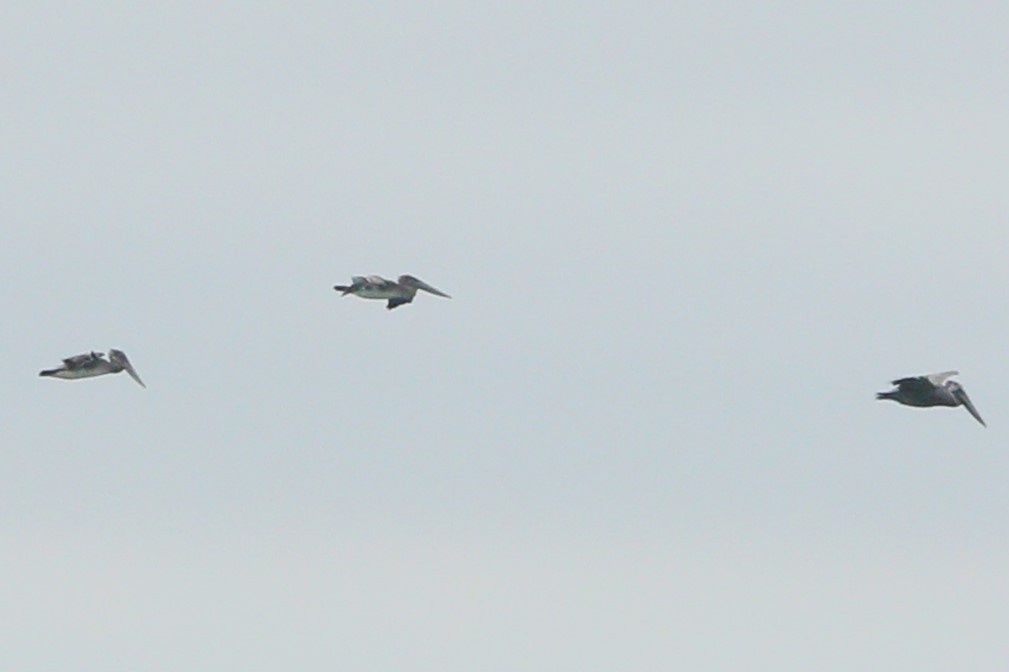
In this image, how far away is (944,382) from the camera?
106m

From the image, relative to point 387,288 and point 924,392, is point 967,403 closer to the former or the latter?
point 924,392

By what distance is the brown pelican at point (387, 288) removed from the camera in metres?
108

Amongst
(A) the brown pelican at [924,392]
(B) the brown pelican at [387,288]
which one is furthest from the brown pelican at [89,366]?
(A) the brown pelican at [924,392]

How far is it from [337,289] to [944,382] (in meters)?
15.7

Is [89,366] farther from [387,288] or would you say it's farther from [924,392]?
[924,392]

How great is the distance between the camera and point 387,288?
110 m

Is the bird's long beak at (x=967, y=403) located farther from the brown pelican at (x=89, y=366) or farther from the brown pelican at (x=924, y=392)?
the brown pelican at (x=89, y=366)

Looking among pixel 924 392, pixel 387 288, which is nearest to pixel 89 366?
pixel 387 288

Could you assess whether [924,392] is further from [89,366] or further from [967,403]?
[89,366]

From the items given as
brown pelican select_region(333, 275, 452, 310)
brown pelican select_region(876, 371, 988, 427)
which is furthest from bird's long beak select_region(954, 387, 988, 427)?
brown pelican select_region(333, 275, 452, 310)

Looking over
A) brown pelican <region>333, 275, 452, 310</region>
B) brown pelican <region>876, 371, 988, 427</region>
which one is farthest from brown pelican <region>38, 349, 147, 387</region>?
brown pelican <region>876, 371, 988, 427</region>

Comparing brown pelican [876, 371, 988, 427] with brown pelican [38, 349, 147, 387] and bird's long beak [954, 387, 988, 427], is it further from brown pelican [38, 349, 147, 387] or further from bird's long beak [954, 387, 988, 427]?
brown pelican [38, 349, 147, 387]

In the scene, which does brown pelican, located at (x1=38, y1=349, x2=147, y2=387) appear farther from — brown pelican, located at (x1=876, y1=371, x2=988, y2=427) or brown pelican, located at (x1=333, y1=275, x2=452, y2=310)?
brown pelican, located at (x1=876, y1=371, x2=988, y2=427)

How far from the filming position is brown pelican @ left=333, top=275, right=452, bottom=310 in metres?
108
